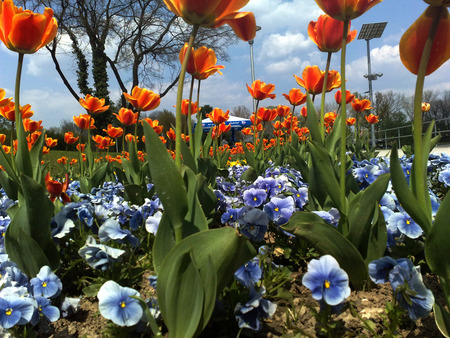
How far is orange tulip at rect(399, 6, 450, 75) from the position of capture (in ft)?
3.03

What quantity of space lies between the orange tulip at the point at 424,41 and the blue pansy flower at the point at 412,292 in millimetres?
585

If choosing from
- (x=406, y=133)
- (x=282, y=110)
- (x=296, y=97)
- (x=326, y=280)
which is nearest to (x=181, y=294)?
(x=326, y=280)

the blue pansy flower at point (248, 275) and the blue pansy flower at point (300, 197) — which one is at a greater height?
the blue pansy flower at point (300, 197)

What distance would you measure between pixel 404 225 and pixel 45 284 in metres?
1.32

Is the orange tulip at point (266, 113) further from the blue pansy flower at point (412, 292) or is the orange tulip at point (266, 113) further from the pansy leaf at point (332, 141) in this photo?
the blue pansy flower at point (412, 292)

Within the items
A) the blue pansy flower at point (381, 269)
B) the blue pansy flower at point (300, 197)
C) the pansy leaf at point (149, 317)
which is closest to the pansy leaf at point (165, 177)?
the pansy leaf at point (149, 317)

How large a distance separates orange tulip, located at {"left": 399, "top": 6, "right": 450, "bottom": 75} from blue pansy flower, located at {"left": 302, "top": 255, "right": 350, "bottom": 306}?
24.8 inches

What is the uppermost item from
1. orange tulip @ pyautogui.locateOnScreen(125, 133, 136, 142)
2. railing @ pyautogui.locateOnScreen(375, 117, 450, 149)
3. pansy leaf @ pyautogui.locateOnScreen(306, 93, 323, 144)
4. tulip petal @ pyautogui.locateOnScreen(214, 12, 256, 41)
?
tulip petal @ pyautogui.locateOnScreen(214, 12, 256, 41)

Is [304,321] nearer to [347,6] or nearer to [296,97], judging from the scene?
[347,6]

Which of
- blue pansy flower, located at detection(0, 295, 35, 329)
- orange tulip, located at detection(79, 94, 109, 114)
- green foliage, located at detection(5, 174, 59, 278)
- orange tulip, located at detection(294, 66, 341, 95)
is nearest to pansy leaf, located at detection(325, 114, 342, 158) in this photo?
orange tulip, located at detection(294, 66, 341, 95)

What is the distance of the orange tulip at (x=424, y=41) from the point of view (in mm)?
924

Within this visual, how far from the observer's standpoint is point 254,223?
123cm

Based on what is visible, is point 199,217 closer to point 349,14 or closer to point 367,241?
point 367,241

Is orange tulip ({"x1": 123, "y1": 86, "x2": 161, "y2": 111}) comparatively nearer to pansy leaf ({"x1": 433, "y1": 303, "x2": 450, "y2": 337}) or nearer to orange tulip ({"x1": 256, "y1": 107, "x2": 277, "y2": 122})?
pansy leaf ({"x1": 433, "y1": 303, "x2": 450, "y2": 337})
